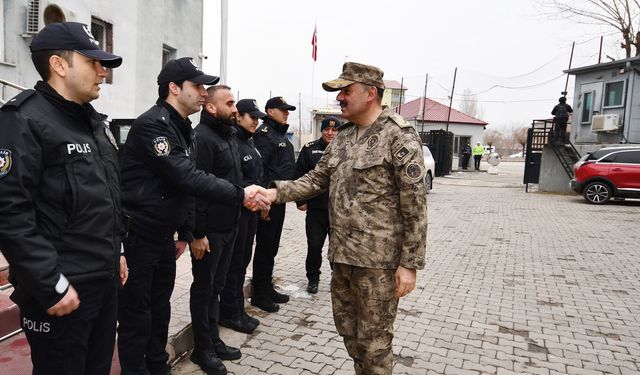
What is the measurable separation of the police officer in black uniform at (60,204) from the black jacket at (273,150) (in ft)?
9.08

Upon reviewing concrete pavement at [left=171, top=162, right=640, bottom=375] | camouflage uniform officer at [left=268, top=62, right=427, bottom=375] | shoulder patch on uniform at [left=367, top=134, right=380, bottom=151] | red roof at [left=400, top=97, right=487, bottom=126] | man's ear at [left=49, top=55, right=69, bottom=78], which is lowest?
concrete pavement at [left=171, top=162, right=640, bottom=375]

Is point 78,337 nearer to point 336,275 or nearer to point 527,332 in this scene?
point 336,275

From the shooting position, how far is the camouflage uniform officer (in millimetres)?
2598

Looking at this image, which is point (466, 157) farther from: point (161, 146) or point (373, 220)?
point (161, 146)

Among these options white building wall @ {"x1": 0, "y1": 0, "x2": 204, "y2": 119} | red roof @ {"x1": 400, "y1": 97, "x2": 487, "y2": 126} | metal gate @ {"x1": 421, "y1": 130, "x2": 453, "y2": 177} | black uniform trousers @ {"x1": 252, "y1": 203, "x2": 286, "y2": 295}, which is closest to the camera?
black uniform trousers @ {"x1": 252, "y1": 203, "x2": 286, "y2": 295}

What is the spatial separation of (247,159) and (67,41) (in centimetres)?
212

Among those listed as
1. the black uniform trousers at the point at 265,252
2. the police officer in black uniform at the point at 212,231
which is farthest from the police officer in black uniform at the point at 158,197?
the black uniform trousers at the point at 265,252

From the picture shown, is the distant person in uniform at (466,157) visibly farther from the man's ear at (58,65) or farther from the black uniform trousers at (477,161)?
the man's ear at (58,65)

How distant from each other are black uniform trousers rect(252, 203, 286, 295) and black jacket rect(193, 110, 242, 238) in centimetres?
122

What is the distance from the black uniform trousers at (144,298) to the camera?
8.95ft

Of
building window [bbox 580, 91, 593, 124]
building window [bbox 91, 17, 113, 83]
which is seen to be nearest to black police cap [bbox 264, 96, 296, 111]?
building window [bbox 91, 17, 113, 83]

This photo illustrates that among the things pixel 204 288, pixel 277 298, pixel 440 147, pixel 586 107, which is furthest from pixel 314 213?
pixel 440 147

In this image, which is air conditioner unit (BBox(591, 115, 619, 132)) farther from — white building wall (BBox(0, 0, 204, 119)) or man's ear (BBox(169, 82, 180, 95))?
man's ear (BBox(169, 82, 180, 95))

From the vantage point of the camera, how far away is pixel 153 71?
1246 cm
